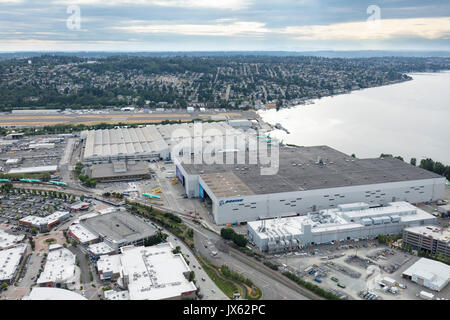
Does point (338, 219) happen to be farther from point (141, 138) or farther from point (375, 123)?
point (375, 123)

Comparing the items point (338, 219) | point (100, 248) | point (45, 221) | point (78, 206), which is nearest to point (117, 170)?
point (78, 206)

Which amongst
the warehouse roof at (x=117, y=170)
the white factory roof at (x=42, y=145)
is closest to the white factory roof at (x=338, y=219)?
the warehouse roof at (x=117, y=170)

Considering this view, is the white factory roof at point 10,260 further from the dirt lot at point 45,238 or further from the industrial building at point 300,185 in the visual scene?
the industrial building at point 300,185

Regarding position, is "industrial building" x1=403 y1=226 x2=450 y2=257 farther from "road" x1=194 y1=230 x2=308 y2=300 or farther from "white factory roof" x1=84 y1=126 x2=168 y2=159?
"white factory roof" x1=84 y1=126 x2=168 y2=159
